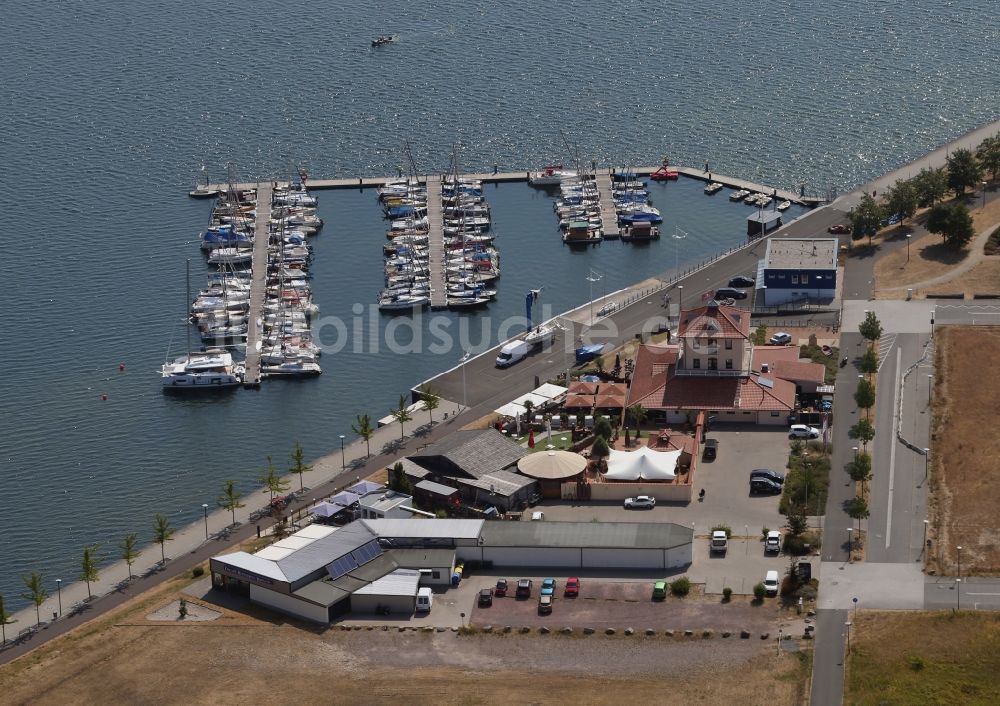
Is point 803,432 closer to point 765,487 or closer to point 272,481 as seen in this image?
point 765,487

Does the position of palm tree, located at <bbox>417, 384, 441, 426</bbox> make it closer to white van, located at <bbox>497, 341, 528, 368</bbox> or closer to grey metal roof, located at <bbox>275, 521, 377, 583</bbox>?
white van, located at <bbox>497, 341, 528, 368</bbox>

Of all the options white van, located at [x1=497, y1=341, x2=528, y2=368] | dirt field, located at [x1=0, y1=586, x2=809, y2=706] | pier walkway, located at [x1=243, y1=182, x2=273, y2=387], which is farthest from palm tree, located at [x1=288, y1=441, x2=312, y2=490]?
white van, located at [x1=497, y1=341, x2=528, y2=368]

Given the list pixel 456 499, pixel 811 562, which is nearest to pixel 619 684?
pixel 811 562

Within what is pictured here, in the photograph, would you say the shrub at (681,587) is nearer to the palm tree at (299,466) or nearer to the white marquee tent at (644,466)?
the white marquee tent at (644,466)

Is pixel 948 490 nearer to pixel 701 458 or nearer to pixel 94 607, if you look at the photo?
pixel 701 458

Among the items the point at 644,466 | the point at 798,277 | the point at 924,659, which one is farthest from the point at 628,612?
the point at 798,277

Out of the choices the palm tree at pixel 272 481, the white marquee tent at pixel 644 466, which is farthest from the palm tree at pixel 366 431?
the white marquee tent at pixel 644 466

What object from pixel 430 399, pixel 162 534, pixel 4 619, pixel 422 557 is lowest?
pixel 4 619
